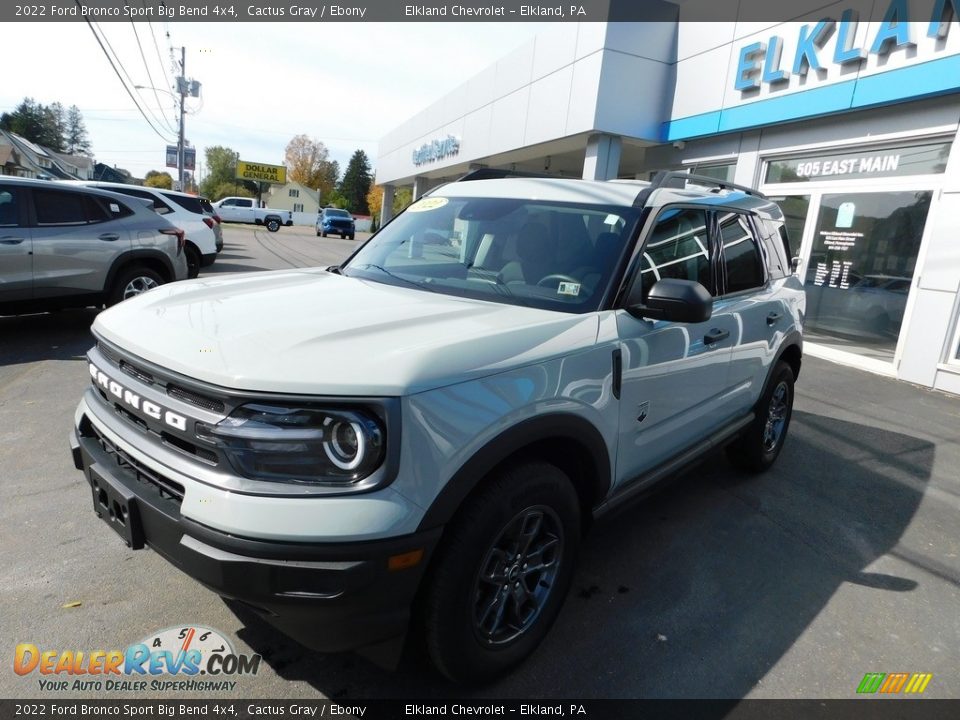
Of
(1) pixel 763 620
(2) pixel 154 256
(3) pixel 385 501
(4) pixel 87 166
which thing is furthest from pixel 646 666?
(4) pixel 87 166

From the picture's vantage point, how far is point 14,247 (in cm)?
629

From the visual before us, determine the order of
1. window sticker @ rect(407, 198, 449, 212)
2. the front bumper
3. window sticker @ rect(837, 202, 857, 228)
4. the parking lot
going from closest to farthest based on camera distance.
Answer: the front bumper, the parking lot, window sticker @ rect(407, 198, 449, 212), window sticker @ rect(837, 202, 857, 228)

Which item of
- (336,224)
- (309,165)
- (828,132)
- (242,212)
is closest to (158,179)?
(309,165)

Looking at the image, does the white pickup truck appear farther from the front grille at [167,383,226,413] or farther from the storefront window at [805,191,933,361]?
the front grille at [167,383,226,413]

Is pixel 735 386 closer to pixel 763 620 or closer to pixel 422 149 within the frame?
pixel 763 620

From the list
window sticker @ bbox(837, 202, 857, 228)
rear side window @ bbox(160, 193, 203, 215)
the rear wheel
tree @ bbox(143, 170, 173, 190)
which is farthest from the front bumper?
tree @ bbox(143, 170, 173, 190)

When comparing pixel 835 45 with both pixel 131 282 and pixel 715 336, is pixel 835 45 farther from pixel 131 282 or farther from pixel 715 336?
pixel 131 282

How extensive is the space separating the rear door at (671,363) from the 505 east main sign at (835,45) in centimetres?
686

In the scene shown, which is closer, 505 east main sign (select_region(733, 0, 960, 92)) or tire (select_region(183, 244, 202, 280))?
505 east main sign (select_region(733, 0, 960, 92))

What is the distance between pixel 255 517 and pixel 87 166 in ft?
357

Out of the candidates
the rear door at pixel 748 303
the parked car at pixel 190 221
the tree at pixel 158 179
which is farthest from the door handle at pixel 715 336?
the tree at pixel 158 179

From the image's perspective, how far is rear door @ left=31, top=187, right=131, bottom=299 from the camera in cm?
656

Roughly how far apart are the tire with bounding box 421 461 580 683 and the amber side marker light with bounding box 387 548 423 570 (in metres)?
0.13

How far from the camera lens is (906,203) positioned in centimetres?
828
